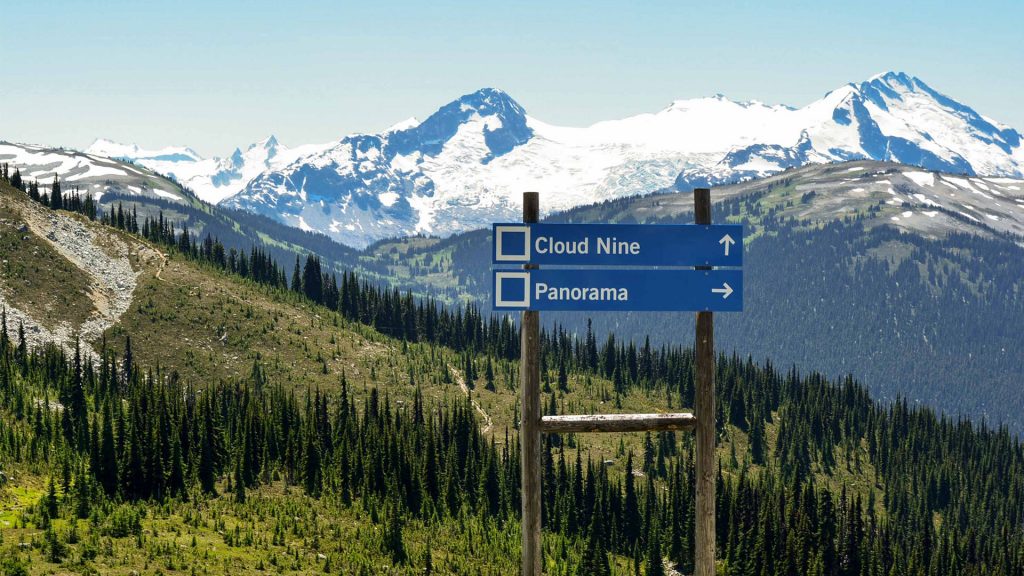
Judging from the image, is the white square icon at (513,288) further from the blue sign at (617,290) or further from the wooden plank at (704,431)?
the wooden plank at (704,431)

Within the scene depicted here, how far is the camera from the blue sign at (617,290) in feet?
95.5

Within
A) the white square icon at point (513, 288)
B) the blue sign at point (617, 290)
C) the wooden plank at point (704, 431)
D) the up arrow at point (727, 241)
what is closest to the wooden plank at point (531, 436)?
the white square icon at point (513, 288)

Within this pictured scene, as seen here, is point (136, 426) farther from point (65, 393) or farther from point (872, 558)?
point (872, 558)

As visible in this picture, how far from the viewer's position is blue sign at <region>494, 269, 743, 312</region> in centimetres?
2911

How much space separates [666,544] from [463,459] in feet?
111

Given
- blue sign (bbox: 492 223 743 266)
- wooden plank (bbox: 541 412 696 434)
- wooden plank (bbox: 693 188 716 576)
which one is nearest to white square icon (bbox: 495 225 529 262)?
blue sign (bbox: 492 223 743 266)

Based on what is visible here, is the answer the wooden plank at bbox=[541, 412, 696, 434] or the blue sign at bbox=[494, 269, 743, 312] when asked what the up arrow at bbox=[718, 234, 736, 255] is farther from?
the wooden plank at bbox=[541, 412, 696, 434]

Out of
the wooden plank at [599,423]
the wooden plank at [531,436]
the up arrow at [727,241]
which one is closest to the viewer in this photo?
the wooden plank at [531,436]

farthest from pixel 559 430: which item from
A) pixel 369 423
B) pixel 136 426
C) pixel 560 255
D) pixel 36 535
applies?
pixel 369 423

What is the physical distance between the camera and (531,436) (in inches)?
1160

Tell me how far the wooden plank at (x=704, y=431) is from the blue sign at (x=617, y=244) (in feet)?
2.81

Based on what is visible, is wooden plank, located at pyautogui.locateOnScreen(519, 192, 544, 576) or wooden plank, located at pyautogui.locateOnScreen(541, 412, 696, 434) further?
wooden plank, located at pyautogui.locateOnScreen(541, 412, 696, 434)

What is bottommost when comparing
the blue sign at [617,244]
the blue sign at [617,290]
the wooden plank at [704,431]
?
the wooden plank at [704,431]

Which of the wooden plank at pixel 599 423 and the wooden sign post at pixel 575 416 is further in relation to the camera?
the wooden plank at pixel 599 423
